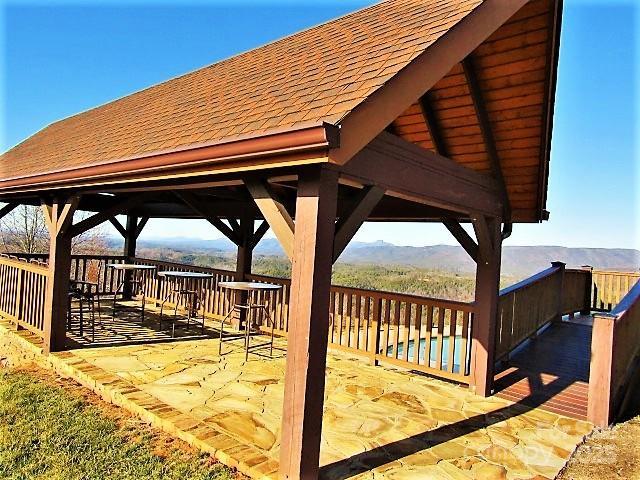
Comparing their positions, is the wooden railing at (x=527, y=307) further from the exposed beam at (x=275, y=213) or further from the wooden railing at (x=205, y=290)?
the wooden railing at (x=205, y=290)

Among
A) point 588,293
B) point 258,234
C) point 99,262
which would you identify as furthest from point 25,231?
point 588,293

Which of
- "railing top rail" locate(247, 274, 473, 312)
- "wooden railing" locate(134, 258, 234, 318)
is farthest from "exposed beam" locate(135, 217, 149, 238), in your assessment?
"railing top rail" locate(247, 274, 473, 312)

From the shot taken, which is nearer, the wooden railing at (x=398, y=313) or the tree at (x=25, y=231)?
the wooden railing at (x=398, y=313)

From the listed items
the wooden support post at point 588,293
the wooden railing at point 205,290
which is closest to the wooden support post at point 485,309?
the wooden railing at point 205,290

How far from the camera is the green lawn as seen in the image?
299 centimetres

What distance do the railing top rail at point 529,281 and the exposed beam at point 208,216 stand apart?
464 cm

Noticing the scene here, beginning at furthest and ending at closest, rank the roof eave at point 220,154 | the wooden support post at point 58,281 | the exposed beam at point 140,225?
the exposed beam at point 140,225
the wooden support post at point 58,281
the roof eave at point 220,154

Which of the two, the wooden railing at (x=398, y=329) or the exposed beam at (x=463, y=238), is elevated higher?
the exposed beam at (x=463, y=238)

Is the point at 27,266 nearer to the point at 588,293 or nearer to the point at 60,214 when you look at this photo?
the point at 60,214

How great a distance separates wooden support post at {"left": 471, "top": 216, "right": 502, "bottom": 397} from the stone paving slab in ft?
0.89

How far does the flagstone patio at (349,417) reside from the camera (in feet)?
10.7

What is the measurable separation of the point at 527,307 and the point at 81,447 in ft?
20.7

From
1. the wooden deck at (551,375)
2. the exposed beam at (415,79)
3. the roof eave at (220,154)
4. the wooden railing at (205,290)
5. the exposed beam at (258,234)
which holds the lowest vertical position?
the wooden deck at (551,375)

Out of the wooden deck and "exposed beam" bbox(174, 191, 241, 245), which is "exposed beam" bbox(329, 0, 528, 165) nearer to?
the wooden deck
